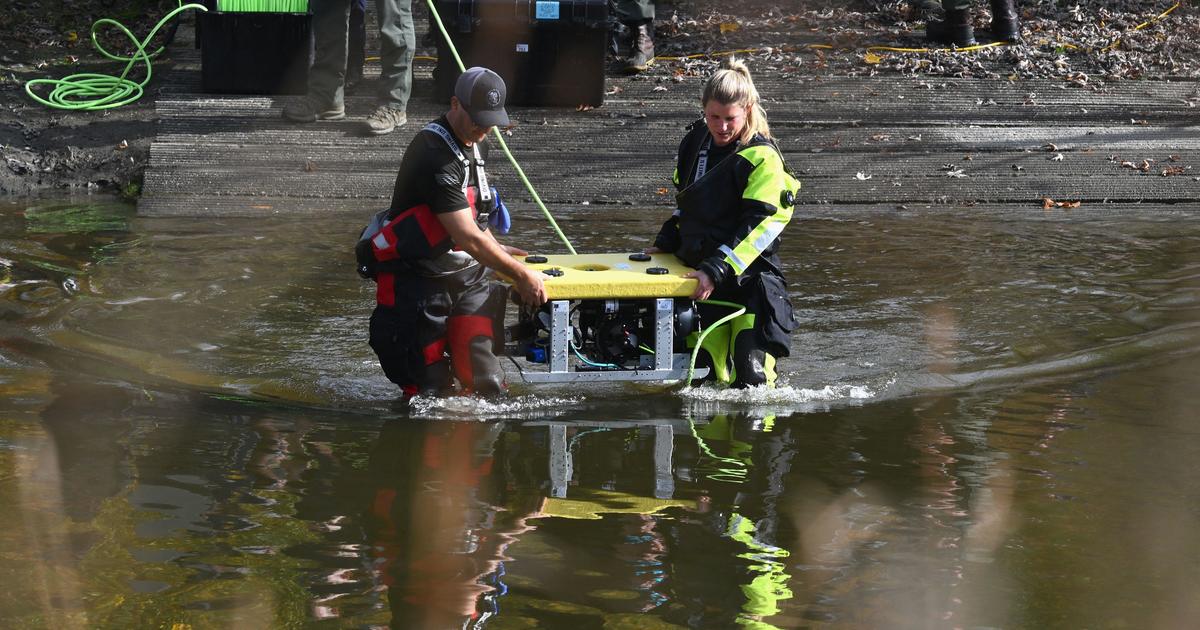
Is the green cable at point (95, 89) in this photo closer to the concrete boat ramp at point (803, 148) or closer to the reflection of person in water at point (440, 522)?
the concrete boat ramp at point (803, 148)

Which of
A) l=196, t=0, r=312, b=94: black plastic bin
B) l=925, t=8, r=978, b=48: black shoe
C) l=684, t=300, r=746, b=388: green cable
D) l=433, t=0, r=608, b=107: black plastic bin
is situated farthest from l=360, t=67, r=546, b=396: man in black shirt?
l=925, t=8, r=978, b=48: black shoe

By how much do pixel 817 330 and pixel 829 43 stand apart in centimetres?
678

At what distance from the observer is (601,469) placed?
5.51 meters

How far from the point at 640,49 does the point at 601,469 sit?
7.92 metres

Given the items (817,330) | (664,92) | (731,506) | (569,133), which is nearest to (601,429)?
(731,506)

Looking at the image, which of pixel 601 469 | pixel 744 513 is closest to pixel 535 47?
pixel 601 469

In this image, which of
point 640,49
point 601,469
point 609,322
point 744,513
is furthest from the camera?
point 640,49

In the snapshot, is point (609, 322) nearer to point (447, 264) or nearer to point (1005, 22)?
point (447, 264)

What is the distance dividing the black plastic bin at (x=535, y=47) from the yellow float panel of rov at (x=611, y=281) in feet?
18.8

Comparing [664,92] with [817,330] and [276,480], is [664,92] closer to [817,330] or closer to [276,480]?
[817,330]

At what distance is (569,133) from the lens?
1159 centimetres

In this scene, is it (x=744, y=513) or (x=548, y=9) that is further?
(x=548, y=9)

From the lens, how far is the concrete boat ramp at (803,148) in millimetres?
10836

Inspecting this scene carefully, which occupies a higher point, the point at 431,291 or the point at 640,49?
the point at 640,49
